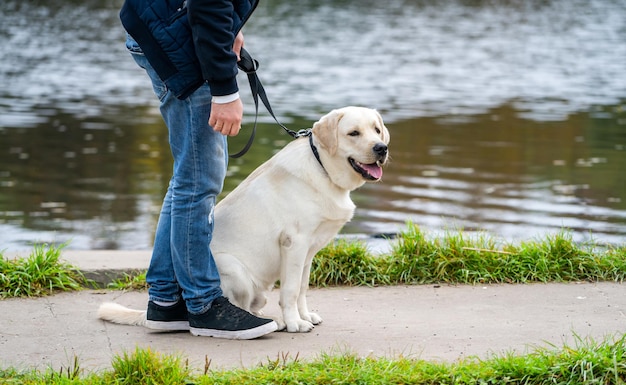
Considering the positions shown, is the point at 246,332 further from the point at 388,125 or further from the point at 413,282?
the point at 388,125

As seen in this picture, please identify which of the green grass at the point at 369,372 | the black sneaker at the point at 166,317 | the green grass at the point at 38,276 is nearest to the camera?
the green grass at the point at 369,372

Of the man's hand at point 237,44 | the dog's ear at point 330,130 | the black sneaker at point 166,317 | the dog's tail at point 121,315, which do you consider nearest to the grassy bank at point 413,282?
the black sneaker at point 166,317

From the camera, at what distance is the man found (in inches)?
158

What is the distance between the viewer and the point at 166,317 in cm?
451

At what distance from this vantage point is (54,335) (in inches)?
174

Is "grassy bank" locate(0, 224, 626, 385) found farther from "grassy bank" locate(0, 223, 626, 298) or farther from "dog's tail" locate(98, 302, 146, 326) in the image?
"dog's tail" locate(98, 302, 146, 326)

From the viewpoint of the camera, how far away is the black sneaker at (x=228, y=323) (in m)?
4.39

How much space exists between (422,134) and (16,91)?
688 cm

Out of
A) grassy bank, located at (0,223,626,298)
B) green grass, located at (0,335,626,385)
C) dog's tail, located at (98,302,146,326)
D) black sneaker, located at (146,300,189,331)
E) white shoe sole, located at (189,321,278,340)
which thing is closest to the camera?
green grass, located at (0,335,626,385)

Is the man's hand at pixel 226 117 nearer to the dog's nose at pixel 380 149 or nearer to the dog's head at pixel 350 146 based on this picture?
the dog's head at pixel 350 146

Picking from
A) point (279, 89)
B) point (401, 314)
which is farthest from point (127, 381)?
point (279, 89)

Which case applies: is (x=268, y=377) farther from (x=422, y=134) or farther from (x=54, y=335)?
(x=422, y=134)

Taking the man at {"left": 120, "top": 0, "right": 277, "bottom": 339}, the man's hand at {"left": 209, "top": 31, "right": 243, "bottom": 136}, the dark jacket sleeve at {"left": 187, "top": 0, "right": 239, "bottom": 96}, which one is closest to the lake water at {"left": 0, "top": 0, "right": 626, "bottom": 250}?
the man at {"left": 120, "top": 0, "right": 277, "bottom": 339}

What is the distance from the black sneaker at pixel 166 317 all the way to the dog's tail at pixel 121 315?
0.09 meters
